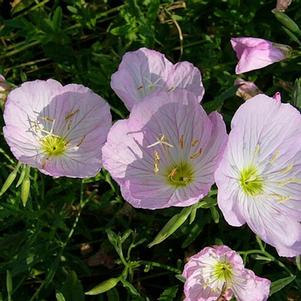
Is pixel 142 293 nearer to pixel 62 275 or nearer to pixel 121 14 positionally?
pixel 62 275

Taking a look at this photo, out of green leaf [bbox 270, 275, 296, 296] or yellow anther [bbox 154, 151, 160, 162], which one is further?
green leaf [bbox 270, 275, 296, 296]

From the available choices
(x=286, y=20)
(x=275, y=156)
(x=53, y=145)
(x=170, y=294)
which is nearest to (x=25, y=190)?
(x=53, y=145)

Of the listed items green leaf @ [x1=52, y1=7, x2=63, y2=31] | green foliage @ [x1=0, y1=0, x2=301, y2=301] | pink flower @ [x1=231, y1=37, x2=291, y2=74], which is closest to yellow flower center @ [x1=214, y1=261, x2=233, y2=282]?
green foliage @ [x1=0, y1=0, x2=301, y2=301]

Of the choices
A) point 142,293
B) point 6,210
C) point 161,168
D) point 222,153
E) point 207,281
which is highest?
point 222,153

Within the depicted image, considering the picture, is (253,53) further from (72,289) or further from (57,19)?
(72,289)

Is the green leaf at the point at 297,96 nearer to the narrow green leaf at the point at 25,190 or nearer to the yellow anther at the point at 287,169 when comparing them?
the yellow anther at the point at 287,169

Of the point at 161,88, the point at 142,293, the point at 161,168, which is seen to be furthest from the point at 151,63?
the point at 142,293

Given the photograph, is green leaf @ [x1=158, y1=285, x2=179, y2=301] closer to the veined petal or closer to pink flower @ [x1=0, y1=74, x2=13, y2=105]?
the veined petal
